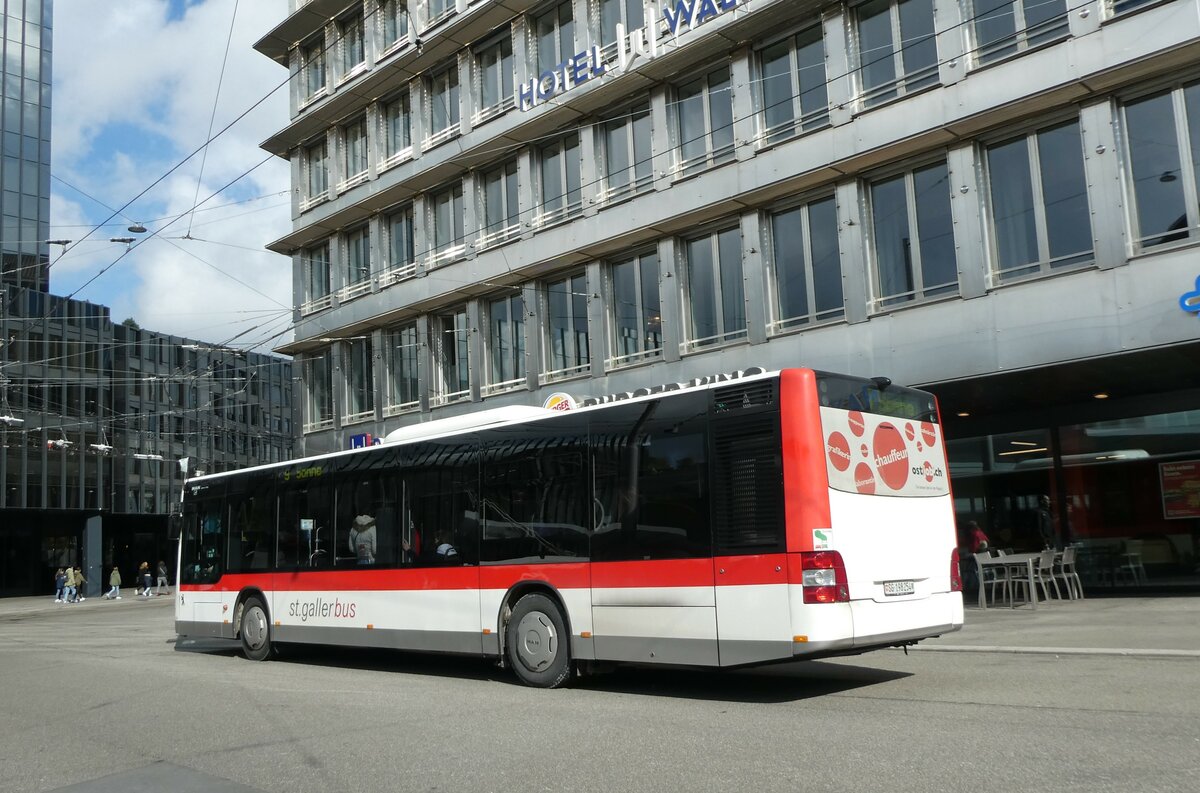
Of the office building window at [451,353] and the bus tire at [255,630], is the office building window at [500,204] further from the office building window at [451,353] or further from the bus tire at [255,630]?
the bus tire at [255,630]

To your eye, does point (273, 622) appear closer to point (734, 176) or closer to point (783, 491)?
point (783, 491)

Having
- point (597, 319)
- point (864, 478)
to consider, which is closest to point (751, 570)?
point (864, 478)

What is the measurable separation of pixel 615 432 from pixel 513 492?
5.49ft

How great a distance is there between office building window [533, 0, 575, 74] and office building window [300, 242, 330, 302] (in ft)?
36.2

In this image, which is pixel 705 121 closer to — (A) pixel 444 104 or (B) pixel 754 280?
(B) pixel 754 280

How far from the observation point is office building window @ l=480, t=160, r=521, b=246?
87.7 ft

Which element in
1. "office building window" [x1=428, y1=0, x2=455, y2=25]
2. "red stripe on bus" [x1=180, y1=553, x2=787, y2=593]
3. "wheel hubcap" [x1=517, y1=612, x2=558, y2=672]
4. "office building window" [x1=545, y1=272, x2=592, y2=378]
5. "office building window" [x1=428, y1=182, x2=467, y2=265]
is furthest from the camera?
"office building window" [x1=428, y1=182, x2=467, y2=265]

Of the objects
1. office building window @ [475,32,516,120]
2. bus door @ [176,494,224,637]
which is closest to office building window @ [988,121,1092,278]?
office building window @ [475,32,516,120]

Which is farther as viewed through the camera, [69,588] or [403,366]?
[69,588]

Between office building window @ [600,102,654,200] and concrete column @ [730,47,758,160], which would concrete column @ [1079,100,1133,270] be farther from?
office building window @ [600,102,654,200]

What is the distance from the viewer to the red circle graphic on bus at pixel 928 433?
10.4m

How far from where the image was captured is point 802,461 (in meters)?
8.84

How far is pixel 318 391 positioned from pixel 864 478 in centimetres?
2640

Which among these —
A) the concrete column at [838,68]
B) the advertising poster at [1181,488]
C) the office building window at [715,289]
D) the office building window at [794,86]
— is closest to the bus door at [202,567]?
the office building window at [715,289]
